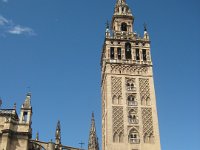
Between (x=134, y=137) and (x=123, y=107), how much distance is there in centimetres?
370

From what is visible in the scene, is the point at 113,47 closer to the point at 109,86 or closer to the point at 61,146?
the point at 109,86

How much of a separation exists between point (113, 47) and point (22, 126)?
58.2 feet

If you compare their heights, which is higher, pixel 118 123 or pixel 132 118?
pixel 132 118

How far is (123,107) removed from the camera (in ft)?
126

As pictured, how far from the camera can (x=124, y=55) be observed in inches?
1668

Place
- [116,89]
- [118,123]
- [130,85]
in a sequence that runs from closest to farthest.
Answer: [118,123]
[116,89]
[130,85]

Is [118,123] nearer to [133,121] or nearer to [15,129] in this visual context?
[133,121]

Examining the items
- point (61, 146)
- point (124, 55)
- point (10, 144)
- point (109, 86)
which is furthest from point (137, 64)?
point (10, 144)

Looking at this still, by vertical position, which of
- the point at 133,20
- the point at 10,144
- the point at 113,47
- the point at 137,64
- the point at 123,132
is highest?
the point at 133,20

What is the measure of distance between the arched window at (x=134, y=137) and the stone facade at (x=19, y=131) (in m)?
8.44

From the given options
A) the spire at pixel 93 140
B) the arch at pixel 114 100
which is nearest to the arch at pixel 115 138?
the arch at pixel 114 100

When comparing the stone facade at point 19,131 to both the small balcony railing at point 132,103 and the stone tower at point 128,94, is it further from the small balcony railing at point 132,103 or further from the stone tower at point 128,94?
the small balcony railing at point 132,103

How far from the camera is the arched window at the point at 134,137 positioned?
3642cm

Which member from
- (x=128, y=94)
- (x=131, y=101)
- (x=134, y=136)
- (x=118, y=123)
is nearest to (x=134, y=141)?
(x=134, y=136)
